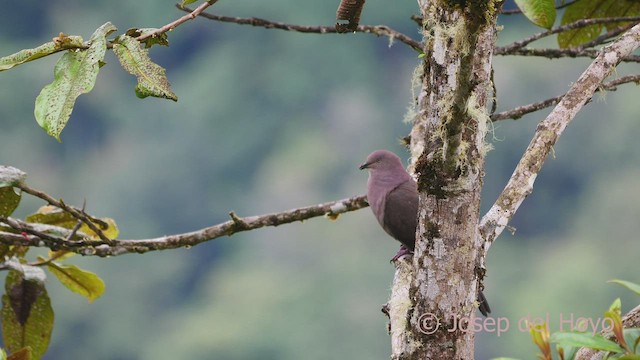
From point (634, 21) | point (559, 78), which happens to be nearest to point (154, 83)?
point (634, 21)

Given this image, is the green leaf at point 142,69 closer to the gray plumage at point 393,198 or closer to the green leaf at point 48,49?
the green leaf at point 48,49

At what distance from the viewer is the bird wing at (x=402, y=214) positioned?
2582 mm

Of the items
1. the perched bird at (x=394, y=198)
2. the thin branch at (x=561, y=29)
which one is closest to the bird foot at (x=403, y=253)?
the perched bird at (x=394, y=198)

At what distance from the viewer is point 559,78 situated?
24.2 metres

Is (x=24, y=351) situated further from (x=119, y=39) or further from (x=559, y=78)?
(x=559, y=78)

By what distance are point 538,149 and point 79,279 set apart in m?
1.55

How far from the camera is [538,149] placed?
1969 millimetres

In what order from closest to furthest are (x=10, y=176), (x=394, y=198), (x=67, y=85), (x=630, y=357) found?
(x=630, y=357) < (x=67, y=85) < (x=10, y=176) < (x=394, y=198)

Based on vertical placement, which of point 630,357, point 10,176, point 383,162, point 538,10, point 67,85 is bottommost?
point 630,357

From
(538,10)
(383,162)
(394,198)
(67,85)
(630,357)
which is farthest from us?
(383,162)

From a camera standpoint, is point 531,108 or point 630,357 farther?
point 531,108

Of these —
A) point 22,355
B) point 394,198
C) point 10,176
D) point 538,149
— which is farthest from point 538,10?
point 22,355

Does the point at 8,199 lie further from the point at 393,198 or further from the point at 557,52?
the point at 557,52

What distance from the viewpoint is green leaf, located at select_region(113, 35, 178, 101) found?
1.58 meters
